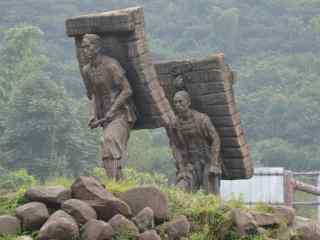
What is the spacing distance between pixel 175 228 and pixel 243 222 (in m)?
0.72

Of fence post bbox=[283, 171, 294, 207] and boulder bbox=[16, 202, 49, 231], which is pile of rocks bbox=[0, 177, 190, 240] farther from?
fence post bbox=[283, 171, 294, 207]

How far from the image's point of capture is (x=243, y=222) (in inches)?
664

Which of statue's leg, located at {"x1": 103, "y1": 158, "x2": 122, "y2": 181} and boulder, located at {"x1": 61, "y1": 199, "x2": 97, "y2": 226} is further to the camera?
statue's leg, located at {"x1": 103, "y1": 158, "x2": 122, "y2": 181}

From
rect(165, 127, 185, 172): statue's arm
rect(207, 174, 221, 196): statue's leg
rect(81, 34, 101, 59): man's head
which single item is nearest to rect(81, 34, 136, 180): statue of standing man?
rect(81, 34, 101, 59): man's head

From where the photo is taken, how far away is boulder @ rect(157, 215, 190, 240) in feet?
53.9

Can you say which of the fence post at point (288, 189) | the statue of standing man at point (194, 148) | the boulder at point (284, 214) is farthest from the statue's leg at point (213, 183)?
the boulder at point (284, 214)

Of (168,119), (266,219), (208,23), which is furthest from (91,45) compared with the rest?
(208,23)

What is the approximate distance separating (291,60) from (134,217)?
268ft

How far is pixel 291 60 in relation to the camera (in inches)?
3848

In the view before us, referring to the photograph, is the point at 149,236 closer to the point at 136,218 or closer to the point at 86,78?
the point at 136,218

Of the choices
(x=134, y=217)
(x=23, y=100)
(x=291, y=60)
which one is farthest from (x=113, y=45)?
(x=291, y=60)

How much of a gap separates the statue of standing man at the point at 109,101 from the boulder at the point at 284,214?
3650 millimetres

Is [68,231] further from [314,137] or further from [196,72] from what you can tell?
[314,137]

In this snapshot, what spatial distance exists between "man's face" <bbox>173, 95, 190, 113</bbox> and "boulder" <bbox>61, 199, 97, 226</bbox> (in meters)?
6.36
